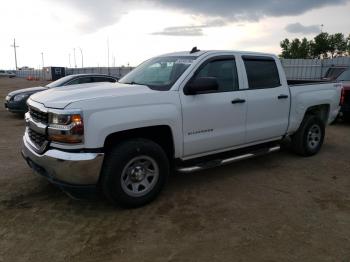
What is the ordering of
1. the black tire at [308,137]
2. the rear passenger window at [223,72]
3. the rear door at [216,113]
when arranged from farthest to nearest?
the black tire at [308,137]
the rear passenger window at [223,72]
the rear door at [216,113]

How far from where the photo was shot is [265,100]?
5387 mm

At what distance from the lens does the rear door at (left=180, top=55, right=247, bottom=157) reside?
450 cm

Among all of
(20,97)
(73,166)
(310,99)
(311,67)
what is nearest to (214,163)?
(73,166)

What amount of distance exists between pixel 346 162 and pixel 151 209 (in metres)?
4.03

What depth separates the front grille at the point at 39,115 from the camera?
154 inches

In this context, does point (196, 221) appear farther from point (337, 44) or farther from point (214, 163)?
point (337, 44)

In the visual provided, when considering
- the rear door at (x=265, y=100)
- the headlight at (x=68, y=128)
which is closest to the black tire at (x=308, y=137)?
the rear door at (x=265, y=100)

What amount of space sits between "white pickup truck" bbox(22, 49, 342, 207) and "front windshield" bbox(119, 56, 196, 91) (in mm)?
18

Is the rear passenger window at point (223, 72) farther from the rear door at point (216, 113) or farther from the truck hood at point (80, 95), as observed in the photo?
the truck hood at point (80, 95)

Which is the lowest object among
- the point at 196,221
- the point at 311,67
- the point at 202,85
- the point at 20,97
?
the point at 196,221

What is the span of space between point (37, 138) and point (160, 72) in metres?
1.90

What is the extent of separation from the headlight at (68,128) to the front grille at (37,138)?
380 millimetres

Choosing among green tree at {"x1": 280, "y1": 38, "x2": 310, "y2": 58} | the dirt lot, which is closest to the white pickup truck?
the dirt lot

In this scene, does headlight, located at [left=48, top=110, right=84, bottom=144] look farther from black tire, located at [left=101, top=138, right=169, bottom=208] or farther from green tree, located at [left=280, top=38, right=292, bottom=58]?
green tree, located at [left=280, top=38, right=292, bottom=58]
